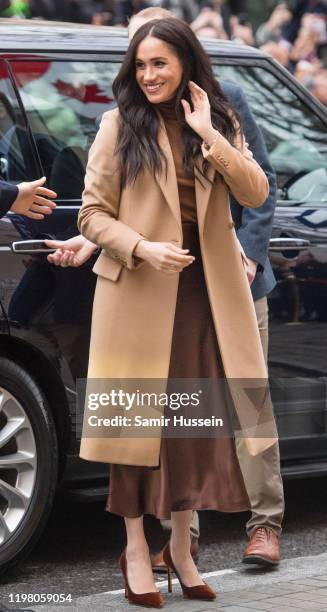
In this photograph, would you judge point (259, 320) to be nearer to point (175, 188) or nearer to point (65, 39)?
point (175, 188)

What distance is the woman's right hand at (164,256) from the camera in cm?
439

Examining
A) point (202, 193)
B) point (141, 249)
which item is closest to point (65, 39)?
point (202, 193)

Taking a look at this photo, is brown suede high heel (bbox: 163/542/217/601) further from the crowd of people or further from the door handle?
the crowd of people

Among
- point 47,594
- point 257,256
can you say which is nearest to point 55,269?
point 257,256

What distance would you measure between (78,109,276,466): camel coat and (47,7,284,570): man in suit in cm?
59

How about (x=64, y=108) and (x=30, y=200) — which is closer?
(x=30, y=200)

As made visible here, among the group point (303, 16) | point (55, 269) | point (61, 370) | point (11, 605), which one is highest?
point (303, 16)

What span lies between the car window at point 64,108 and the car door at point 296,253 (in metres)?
0.62

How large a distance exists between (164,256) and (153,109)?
562 millimetres

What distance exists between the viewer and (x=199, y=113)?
15.1ft

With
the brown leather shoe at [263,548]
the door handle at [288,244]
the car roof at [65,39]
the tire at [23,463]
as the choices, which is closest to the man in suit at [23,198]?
the tire at [23,463]

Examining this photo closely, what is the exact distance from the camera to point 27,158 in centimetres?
545

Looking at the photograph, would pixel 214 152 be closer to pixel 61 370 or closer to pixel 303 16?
pixel 61 370

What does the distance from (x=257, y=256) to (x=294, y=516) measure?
1.53 m
